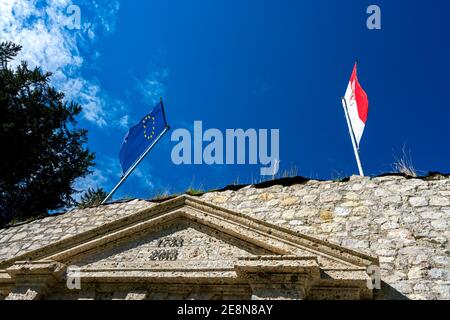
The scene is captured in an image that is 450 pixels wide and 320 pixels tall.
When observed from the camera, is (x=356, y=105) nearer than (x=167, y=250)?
No

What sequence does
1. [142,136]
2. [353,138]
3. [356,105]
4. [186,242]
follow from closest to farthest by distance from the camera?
[186,242] < [353,138] < [356,105] < [142,136]

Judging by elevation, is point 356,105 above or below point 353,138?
above

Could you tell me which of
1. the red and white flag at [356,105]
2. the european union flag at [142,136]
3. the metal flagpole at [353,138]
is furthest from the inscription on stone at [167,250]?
the european union flag at [142,136]

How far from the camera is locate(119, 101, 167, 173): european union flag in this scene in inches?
377

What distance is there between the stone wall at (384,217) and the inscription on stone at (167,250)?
43.2 inches

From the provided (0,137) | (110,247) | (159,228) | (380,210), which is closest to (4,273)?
(110,247)

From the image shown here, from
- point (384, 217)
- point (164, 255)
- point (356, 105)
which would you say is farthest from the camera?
point (356, 105)

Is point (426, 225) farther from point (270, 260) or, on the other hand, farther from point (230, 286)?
point (230, 286)

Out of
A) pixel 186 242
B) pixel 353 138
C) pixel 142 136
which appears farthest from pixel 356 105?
pixel 142 136

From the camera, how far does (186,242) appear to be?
5.29 m

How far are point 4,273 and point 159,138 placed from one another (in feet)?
16.5

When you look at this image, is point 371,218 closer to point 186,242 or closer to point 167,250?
point 186,242

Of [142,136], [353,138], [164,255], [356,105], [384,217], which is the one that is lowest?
[164,255]

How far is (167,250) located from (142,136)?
520 cm
